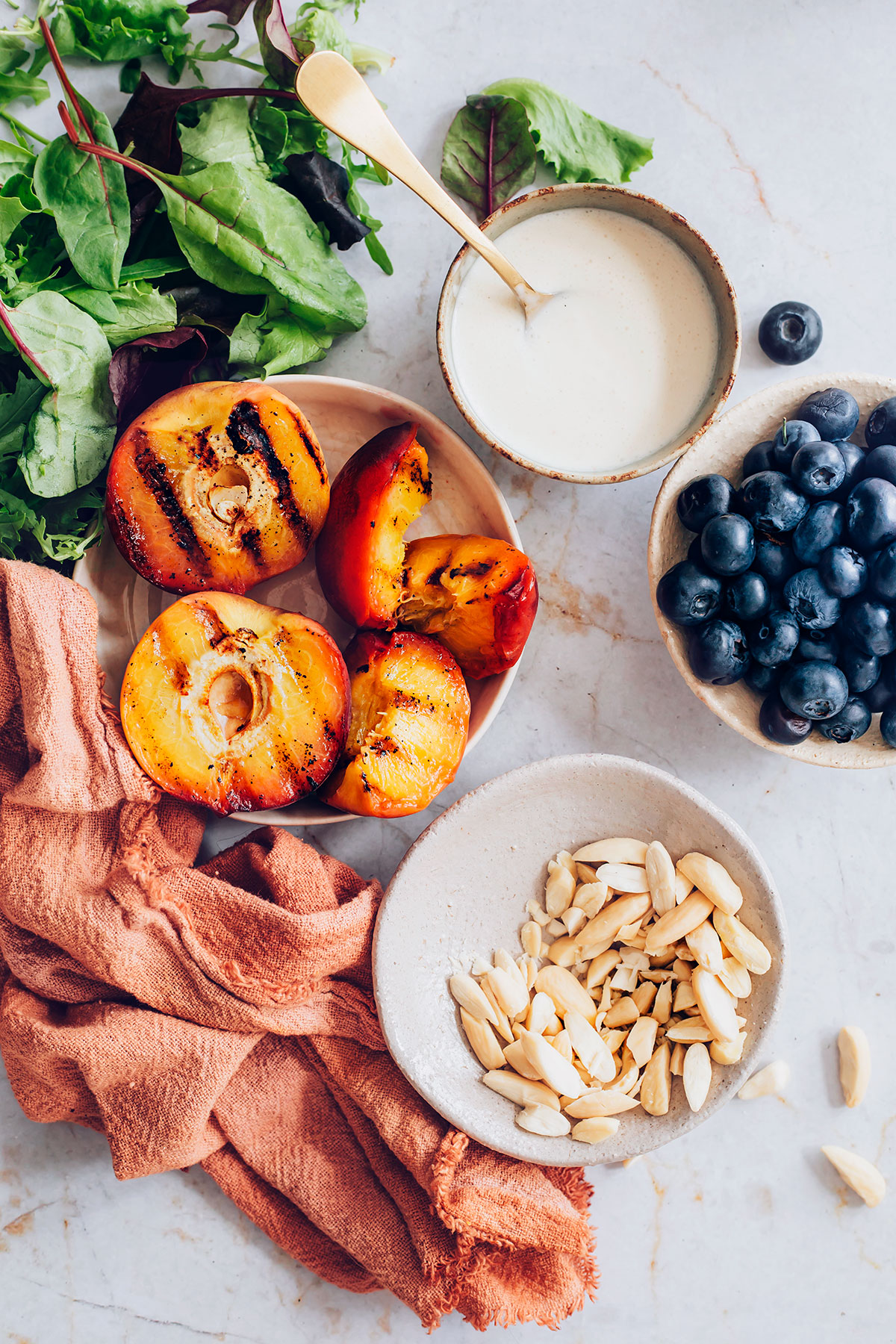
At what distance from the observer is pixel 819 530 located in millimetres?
865

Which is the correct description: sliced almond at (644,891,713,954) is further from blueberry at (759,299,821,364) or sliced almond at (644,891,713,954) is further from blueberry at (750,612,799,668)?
blueberry at (759,299,821,364)

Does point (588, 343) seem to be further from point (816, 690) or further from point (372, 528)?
point (816, 690)

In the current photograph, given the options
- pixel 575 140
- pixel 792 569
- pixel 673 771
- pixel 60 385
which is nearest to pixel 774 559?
pixel 792 569

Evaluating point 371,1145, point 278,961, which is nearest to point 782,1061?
point 371,1145

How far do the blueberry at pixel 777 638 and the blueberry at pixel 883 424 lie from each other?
8.8 inches

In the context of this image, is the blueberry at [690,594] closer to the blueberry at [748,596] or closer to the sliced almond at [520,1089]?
the blueberry at [748,596]

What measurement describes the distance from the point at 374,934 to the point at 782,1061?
53cm

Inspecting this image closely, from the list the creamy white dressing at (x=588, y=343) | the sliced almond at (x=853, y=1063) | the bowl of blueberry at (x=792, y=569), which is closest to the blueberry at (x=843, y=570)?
the bowl of blueberry at (x=792, y=569)

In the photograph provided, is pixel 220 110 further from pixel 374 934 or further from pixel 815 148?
pixel 374 934

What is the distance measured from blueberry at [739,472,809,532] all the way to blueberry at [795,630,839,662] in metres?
0.11

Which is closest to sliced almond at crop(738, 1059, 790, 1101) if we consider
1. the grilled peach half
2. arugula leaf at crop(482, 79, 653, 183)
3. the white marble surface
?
the white marble surface

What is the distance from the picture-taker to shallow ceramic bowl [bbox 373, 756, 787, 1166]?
93 centimetres

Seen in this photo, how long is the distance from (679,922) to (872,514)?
466 mm

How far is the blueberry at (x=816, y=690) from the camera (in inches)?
33.8
